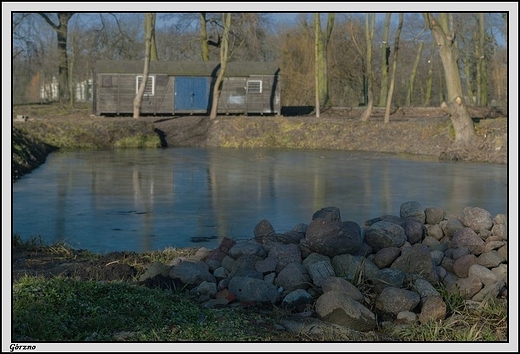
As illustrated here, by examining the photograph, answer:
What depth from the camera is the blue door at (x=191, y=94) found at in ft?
132

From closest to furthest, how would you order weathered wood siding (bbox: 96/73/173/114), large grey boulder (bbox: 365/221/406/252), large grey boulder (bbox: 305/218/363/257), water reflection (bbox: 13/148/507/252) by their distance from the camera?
large grey boulder (bbox: 305/218/363/257), large grey boulder (bbox: 365/221/406/252), water reflection (bbox: 13/148/507/252), weathered wood siding (bbox: 96/73/173/114)

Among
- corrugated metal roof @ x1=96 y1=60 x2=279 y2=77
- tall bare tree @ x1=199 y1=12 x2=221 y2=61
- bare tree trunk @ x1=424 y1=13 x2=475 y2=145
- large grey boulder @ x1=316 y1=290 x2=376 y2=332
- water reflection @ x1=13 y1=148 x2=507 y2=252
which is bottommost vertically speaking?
large grey boulder @ x1=316 y1=290 x2=376 y2=332

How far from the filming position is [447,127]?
28.2m

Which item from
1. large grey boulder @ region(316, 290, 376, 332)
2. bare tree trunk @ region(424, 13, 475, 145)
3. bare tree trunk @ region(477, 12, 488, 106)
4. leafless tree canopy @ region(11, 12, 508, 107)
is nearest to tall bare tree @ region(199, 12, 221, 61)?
leafless tree canopy @ region(11, 12, 508, 107)

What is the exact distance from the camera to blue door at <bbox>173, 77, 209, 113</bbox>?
40125 mm

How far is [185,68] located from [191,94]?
1516 millimetres

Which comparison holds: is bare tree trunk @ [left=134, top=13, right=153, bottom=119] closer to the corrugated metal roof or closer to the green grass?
the corrugated metal roof

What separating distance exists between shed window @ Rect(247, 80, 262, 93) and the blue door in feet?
7.69

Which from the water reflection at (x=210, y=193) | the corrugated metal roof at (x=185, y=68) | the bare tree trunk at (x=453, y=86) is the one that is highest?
the corrugated metal roof at (x=185, y=68)

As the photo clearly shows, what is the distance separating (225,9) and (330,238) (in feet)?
8.06

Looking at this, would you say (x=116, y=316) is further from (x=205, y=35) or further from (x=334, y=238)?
(x=205, y=35)

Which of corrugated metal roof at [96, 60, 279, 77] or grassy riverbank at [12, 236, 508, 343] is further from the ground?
corrugated metal roof at [96, 60, 279, 77]

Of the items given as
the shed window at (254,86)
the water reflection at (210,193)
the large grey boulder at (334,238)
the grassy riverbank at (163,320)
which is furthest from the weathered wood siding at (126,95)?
the grassy riverbank at (163,320)

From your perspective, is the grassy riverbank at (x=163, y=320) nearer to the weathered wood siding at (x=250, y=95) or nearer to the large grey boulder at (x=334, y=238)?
the large grey boulder at (x=334, y=238)
